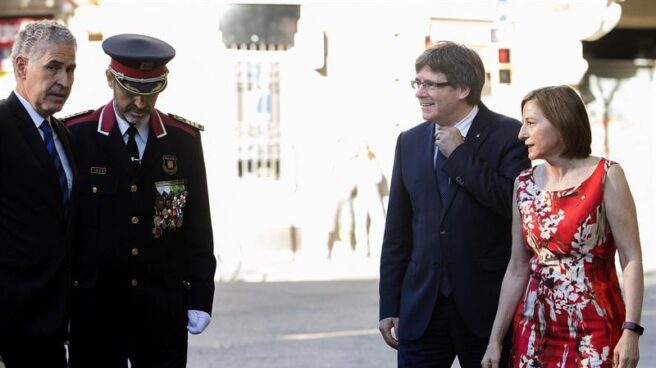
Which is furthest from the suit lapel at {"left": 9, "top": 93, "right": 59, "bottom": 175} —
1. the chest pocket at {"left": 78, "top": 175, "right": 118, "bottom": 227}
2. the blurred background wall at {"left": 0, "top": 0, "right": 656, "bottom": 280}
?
the blurred background wall at {"left": 0, "top": 0, "right": 656, "bottom": 280}

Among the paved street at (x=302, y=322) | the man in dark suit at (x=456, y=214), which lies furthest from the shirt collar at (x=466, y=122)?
the paved street at (x=302, y=322)

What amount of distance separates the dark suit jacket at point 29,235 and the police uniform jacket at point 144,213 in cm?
32

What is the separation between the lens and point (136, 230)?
515cm

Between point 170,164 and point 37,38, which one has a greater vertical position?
point 37,38

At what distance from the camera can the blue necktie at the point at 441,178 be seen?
5383 millimetres

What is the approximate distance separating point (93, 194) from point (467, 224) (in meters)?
1.45

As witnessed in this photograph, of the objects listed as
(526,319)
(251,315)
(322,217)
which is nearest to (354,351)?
(251,315)

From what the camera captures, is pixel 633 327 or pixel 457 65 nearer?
pixel 633 327

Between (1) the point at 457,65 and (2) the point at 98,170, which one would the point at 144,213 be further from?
(1) the point at 457,65

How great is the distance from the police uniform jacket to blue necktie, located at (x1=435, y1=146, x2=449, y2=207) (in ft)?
3.05

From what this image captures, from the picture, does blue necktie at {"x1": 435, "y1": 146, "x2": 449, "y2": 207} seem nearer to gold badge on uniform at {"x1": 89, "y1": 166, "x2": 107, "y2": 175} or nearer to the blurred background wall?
gold badge on uniform at {"x1": 89, "y1": 166, "x2": 107, "y2": 175}

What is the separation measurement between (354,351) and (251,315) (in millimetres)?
2942

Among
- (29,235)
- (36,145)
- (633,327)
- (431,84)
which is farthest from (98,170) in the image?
(633,327)

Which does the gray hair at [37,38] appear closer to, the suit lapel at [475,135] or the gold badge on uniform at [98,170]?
the gold badge on uniform at [98,170]
